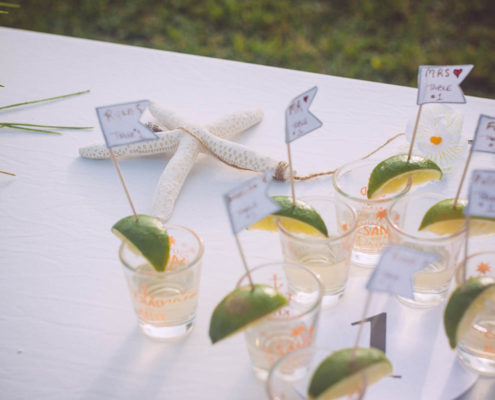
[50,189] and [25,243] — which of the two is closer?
[25,243]

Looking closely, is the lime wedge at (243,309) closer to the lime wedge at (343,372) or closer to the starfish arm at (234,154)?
the lime wedge at (343,372)

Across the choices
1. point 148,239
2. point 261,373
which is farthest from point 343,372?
point 148,239

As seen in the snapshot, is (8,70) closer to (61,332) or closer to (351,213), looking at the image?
(61,332)

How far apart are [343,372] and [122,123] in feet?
1.84

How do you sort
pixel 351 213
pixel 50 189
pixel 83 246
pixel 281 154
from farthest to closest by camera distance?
pixel 281 154, pixel 50 189, pixel 83 246, pixel 351 213

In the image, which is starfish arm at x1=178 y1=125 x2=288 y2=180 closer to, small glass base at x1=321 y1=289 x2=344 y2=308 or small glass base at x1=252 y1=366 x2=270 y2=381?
small glass base at x1=321 y1=289 x2=344 y2=308

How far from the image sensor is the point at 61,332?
1055mm

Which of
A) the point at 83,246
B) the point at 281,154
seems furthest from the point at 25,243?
the point at 281,154

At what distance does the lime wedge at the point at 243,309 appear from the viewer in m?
0.86

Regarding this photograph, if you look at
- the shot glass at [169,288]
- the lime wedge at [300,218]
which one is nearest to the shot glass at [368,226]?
the lime wedge at [300,218]

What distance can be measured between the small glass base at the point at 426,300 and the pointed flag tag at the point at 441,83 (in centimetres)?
38

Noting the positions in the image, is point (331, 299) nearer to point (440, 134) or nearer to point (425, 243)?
point (425, 243)

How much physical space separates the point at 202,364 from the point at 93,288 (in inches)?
11.5

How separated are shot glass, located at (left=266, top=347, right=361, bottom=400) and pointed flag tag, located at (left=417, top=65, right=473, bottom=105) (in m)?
0.59
